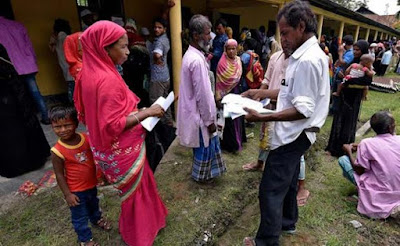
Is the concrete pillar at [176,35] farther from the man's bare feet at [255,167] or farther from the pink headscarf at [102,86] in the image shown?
the pink headscarf at [102,86]

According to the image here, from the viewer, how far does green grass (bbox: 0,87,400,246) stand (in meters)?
2.26

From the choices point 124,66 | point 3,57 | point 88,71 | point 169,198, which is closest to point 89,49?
point 88,71

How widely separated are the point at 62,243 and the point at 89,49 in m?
1.62

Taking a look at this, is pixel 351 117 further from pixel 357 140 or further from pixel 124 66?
pixel 124 66

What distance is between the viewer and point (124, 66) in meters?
4.11

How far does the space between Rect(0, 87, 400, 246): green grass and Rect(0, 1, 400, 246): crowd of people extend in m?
0.13

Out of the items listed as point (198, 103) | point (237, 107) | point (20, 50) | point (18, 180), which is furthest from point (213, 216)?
point (20, 50)

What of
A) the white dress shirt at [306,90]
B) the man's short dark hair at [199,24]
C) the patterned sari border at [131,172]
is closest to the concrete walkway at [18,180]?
the patterned sari border at [131,172]

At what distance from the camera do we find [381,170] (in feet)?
8.21

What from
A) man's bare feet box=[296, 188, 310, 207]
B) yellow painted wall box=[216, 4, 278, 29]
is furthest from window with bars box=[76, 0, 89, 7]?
man's bare feet box=[296, 188, 310, 207]

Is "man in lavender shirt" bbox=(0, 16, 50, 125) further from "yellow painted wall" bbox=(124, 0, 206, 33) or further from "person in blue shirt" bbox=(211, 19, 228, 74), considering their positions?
"person in blue shirt" bbox=(211, 19, 228, 74)

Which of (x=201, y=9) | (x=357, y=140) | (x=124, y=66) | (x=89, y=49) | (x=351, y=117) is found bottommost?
(x=357, y=140)

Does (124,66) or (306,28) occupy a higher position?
(306,28)

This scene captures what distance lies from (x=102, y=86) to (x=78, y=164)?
684 mm
